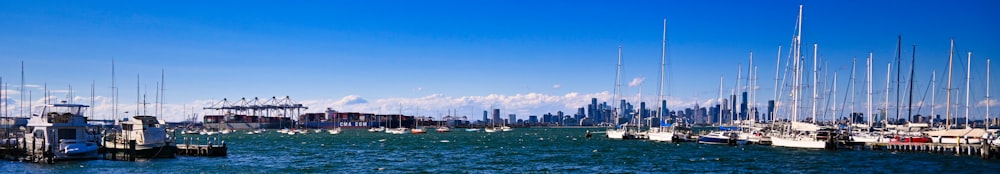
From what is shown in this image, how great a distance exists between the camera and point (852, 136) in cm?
9331

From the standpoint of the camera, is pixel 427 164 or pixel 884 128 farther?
pixel 884 128

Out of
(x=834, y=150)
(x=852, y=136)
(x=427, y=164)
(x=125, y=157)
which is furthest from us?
(x=852, y=136)

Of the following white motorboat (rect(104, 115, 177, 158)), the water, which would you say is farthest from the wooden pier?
white motorboat (rect(104, 115, 177, 158))

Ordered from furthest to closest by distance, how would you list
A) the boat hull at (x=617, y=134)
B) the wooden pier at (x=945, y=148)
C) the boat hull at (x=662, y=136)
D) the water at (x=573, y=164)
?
1. the boat hull at (x=617, y=134)
2. the boat hull at (x=662, y=136)
3. the wooden pier at (x=945, y=148)
4. the water at (x=573, y=164)

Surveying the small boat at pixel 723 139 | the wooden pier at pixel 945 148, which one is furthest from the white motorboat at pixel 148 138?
the wooden pier at pixel 945 148

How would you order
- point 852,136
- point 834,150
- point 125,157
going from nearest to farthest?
point 125,157 < point 834,150 < point 852,136

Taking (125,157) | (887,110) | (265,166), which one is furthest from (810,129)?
(125,157)

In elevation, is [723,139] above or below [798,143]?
below

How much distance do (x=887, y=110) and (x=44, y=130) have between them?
87064mm

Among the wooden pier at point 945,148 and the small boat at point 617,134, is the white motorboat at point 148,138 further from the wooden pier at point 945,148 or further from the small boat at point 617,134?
the small boat at point 617,134

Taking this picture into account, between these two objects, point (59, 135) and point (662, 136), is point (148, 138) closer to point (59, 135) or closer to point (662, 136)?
point (59, 135)

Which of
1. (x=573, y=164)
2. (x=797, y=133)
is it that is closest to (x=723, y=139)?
(x=797, y=133)

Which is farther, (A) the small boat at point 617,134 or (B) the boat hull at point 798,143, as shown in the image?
(A) the small boat at point 617,134

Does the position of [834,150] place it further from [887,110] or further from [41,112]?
[41,112]
